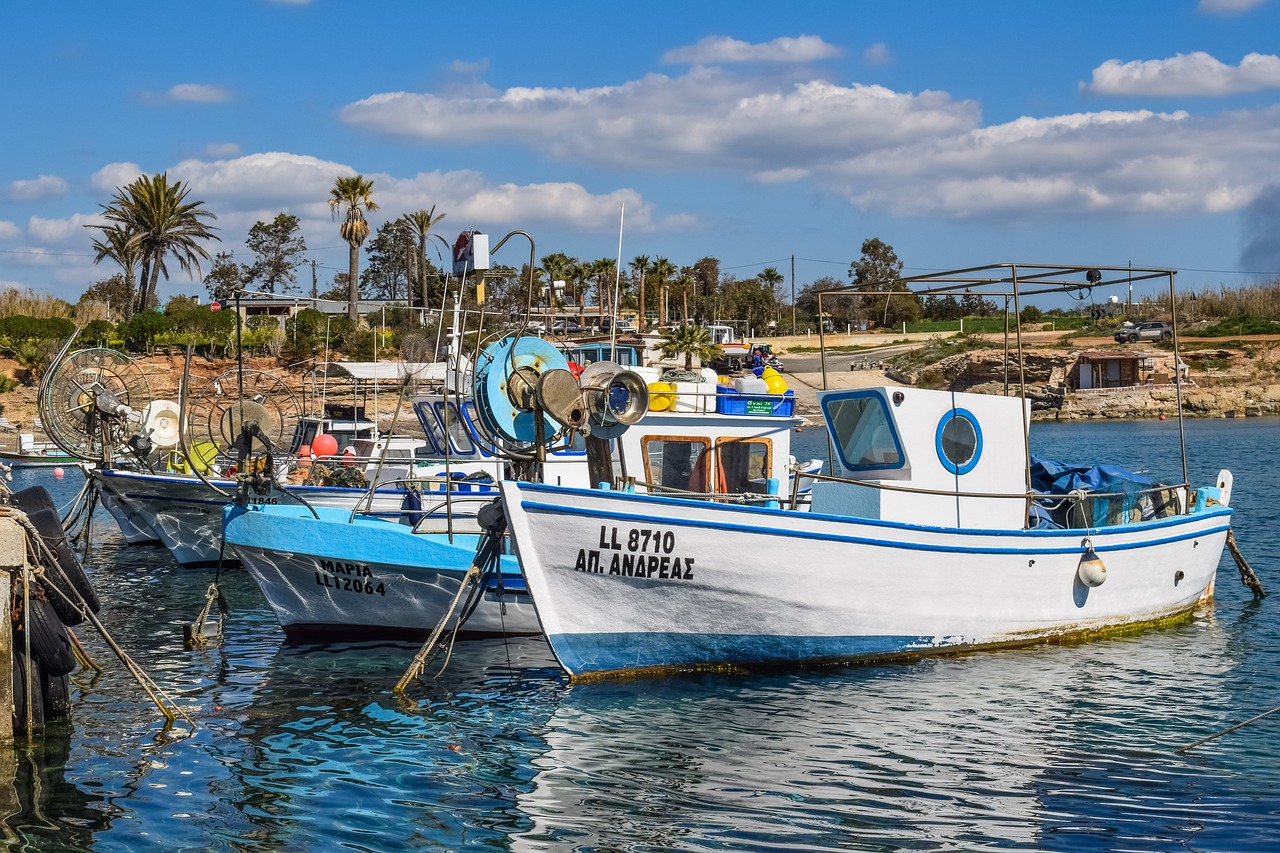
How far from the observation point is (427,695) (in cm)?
1246

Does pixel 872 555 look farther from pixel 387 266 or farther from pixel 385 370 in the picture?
pixel 387 266

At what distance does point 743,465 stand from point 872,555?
10.0 feet

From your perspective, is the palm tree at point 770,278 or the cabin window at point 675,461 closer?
the cabin window at point 675,461

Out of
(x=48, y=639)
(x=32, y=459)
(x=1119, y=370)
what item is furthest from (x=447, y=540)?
(x=1119, y=370)

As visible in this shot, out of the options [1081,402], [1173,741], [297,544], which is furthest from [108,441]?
[1081,402]

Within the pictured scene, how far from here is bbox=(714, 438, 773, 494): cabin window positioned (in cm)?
1534

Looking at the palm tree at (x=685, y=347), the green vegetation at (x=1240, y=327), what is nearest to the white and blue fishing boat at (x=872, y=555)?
the palm tree at (x=685, y=347)

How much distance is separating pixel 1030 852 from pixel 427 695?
249 inches

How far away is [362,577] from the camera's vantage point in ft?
48.0

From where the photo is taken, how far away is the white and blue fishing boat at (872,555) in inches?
473

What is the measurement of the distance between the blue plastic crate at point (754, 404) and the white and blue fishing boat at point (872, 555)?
974 millimetres

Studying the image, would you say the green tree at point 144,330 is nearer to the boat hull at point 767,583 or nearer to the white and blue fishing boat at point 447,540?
the white and blue fishing boat at point 447,540

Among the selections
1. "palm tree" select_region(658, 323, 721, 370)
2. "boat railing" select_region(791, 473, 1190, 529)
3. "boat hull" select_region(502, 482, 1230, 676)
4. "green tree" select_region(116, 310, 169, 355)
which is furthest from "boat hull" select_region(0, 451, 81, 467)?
"boat railing" select_region(791, 473, 1190, 529)

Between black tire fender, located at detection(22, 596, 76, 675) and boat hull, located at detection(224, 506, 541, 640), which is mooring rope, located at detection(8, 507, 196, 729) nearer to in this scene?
black tire fender, located at detection(22, 596, 76, 675)
